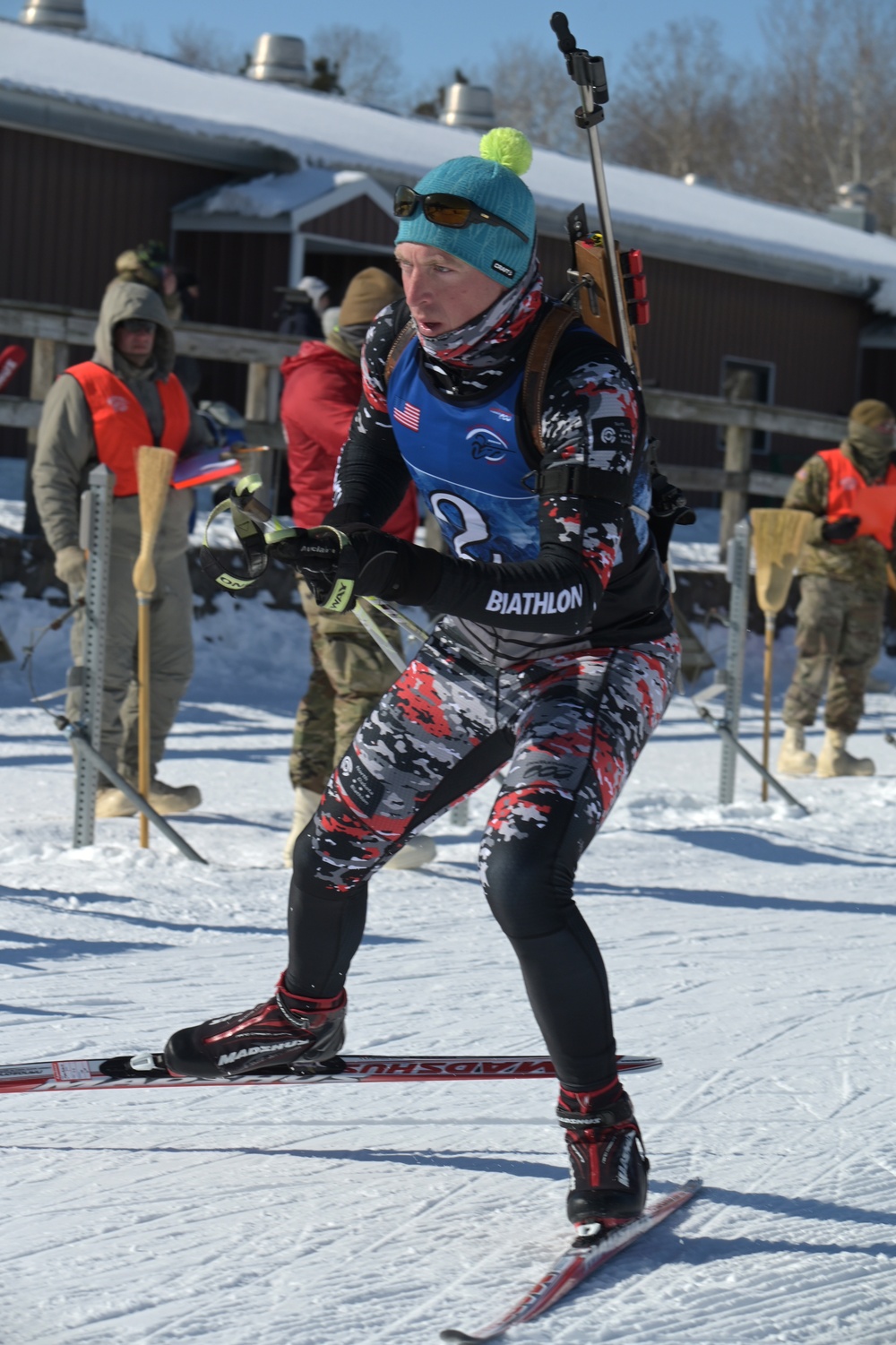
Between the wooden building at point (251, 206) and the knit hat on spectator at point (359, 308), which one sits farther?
the wooden building at point (251, 206)

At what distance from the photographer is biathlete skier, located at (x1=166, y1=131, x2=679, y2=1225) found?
271 cm

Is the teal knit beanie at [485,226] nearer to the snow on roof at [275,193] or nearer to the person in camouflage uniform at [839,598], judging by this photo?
the person in camouflage uniform at [839,598]

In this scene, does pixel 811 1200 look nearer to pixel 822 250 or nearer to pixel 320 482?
pixel 320 482

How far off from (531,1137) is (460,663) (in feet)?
3.35

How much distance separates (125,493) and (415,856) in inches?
71.2

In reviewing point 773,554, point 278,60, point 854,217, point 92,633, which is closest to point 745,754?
point 773,554

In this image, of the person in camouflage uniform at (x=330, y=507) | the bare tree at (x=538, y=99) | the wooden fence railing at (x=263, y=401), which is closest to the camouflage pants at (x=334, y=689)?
the person in camouflage uniform at (x=330, y=507)

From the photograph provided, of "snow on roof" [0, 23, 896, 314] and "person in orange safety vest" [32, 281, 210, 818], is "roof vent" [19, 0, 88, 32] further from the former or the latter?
"person in orange safety vest" [32, 281, 210, 818]

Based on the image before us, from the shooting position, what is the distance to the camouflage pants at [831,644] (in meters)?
8.44

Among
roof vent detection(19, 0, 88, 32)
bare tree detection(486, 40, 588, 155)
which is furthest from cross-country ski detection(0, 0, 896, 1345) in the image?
bare tree detection(486, 40, 588, 155)

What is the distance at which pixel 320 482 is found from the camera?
5.62 metres

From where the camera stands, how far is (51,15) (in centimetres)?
1856

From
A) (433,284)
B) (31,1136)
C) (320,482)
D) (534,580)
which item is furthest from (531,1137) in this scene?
(320,482)

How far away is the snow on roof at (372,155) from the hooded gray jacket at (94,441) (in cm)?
853
